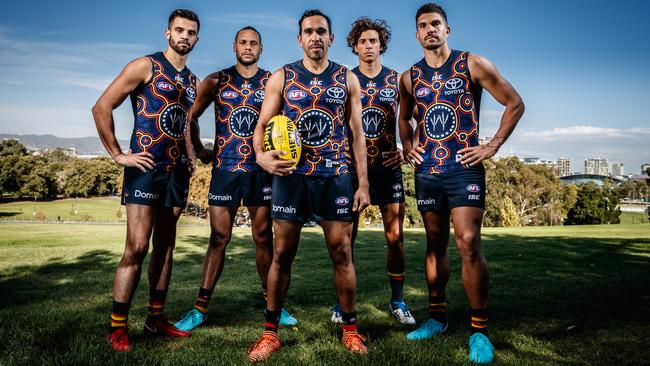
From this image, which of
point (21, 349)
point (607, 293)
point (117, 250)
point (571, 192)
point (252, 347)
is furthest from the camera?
point (571, 192)

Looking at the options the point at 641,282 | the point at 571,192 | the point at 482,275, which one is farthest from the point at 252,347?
the point at 571,192

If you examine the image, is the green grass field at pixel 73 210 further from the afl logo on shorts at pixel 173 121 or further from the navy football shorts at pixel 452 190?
the navy football shorts at pixel 452 190

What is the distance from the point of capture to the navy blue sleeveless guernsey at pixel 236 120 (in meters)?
5.73

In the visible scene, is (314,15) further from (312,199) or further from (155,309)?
(155,309)

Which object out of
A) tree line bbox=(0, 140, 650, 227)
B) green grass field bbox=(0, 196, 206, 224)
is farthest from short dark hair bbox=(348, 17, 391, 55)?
green grass field bbox=(0, 196, 206, 224)

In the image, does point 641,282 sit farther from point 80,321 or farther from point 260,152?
point 80,321

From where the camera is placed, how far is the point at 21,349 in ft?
13.9

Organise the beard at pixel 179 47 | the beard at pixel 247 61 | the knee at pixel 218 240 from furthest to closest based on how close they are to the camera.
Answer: the beard at pixel 247 61 → the knee at pixel 218 240 → the beard at pixel 179 47

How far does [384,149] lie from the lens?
6.21 meters

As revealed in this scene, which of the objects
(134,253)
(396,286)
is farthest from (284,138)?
(396,286)

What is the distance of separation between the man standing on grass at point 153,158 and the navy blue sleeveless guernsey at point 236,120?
0.52 metres

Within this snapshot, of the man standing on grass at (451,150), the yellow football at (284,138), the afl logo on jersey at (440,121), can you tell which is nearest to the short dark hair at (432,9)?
the man standing on grass at (451,150)

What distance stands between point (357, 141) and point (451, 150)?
1.02m

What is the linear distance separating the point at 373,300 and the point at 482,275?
8.65 feet
